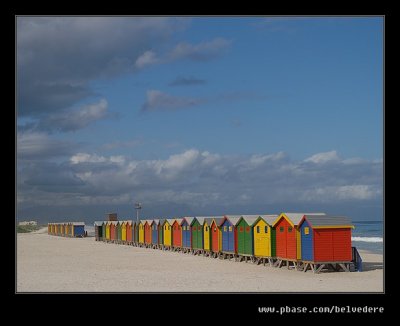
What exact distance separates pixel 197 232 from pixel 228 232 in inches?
229

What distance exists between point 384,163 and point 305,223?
448 inches

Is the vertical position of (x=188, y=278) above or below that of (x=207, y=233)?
below

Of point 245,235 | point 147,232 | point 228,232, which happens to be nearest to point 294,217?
point 245,235

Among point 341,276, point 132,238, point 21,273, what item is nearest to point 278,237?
point 341,276

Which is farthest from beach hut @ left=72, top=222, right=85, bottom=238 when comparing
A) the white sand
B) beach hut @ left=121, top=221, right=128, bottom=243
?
the white sand

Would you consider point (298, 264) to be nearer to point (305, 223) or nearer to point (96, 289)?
point (305, 223)

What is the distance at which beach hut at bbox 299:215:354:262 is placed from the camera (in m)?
25.8

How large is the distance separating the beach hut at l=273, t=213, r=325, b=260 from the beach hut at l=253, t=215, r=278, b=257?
1.06 feet

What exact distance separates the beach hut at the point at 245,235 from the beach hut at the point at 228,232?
0.44m

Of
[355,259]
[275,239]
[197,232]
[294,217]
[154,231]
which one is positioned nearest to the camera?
[355,259]

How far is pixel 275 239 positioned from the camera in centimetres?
2912

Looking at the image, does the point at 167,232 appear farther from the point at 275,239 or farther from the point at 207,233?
the point at 275,239

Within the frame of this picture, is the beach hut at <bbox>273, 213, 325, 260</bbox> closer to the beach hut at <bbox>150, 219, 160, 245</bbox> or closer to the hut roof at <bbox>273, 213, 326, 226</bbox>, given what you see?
the hut roof at <bbox>273, 213, 326, 226</bbox>

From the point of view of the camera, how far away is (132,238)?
5747 centimetres
